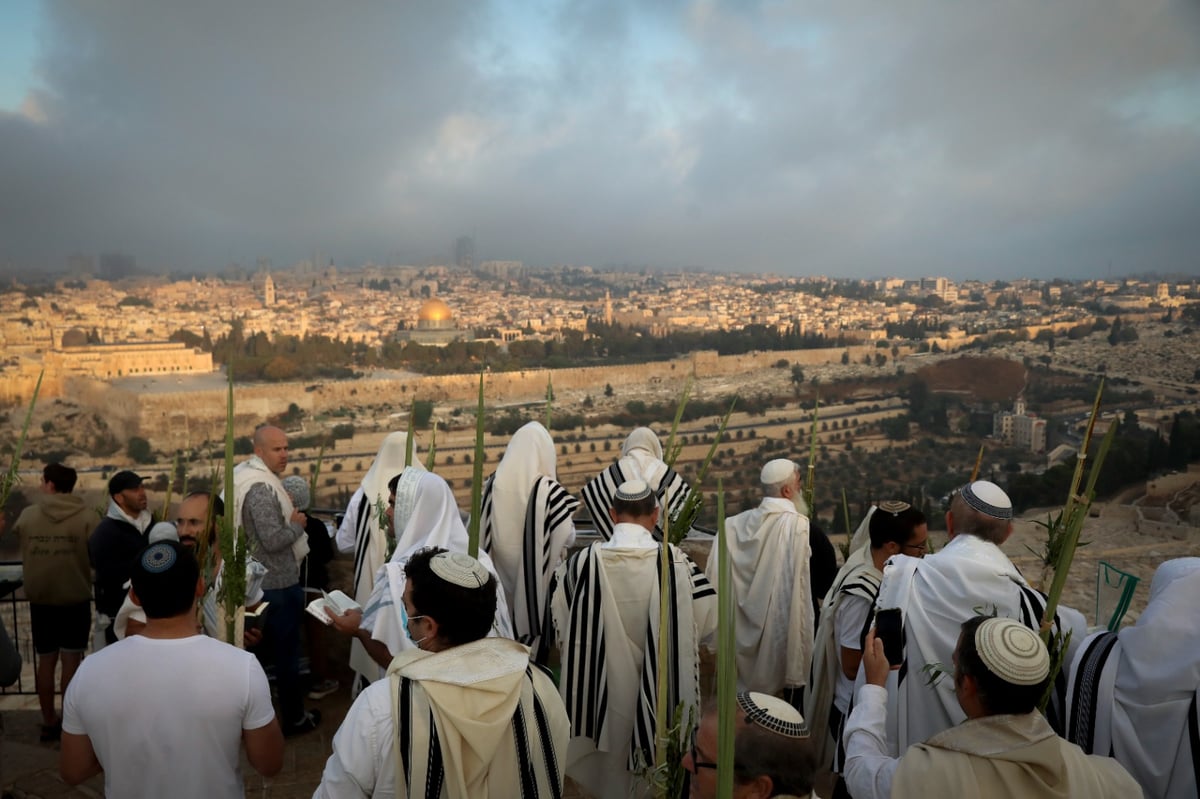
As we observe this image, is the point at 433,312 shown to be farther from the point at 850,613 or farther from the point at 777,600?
the point at 850,613

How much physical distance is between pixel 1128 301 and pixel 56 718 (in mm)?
54429

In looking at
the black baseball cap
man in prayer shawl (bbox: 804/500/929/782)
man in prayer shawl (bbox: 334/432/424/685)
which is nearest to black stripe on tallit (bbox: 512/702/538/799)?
man in prayer shawl (bbox: 804/500/929/782)

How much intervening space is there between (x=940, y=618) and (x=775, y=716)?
0.76m

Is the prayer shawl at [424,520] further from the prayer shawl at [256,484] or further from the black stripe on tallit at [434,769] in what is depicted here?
the black stripe on tallit at [434,769]

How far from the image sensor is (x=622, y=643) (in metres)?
2.21

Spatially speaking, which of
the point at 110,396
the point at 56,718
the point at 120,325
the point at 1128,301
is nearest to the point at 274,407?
the point at 110,396

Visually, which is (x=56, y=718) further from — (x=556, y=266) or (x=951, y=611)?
(x=556, y=266)

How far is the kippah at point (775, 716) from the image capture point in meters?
1.11

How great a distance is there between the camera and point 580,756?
91.0 inches

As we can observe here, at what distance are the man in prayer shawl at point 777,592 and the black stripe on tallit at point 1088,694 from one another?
3.63 feet

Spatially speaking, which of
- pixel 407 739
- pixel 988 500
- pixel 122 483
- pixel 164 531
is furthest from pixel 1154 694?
pixel 122 483

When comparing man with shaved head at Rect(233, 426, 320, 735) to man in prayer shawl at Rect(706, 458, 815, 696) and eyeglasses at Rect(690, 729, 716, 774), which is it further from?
eyeglasses at Rect(690, 729, 716, 774)

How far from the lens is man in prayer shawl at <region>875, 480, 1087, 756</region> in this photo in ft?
5.57

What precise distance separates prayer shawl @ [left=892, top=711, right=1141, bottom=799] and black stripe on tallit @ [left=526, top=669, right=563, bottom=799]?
537mm
